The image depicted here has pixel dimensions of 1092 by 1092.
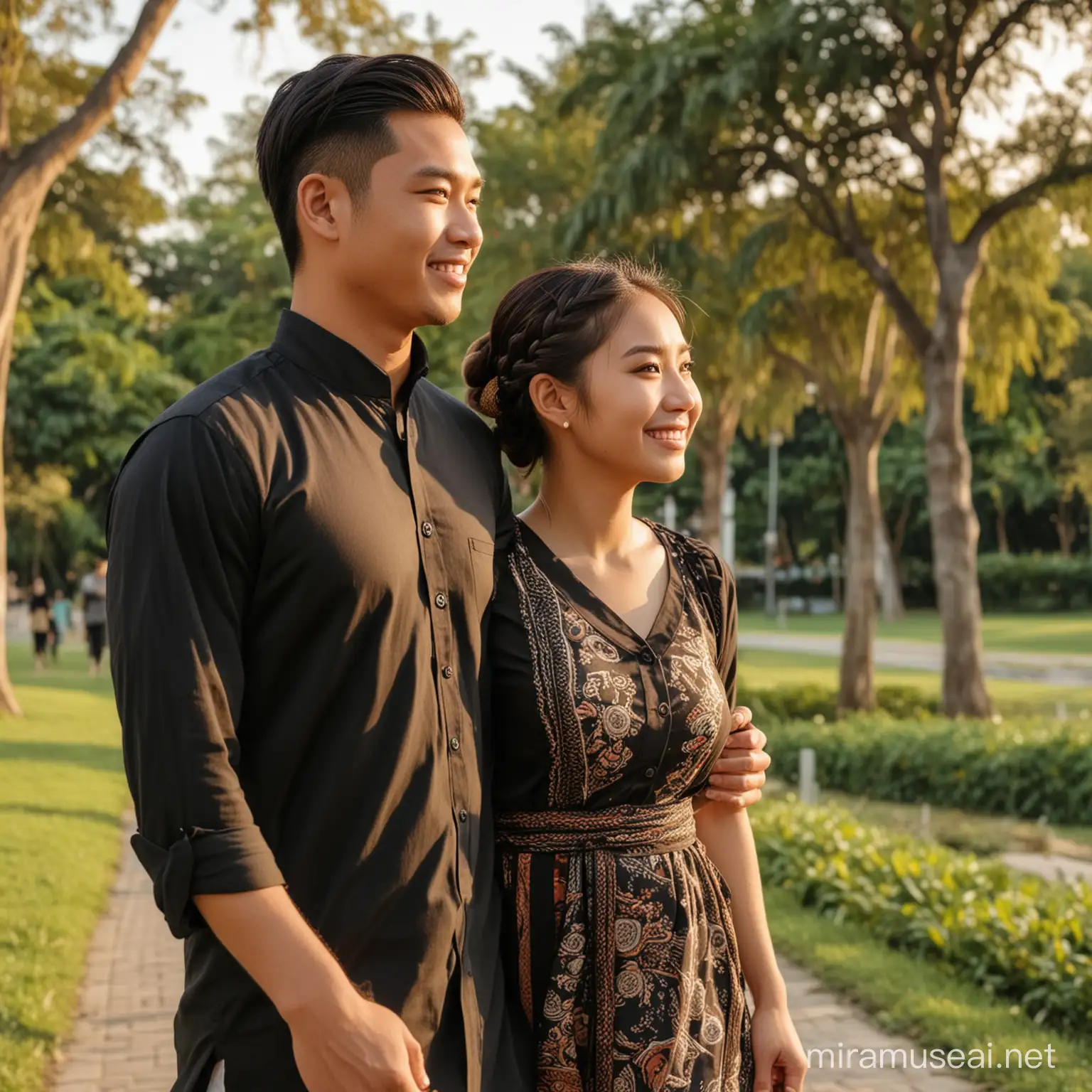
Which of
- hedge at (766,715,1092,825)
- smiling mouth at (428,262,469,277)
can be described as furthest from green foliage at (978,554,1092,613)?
smiling mouth at (428,262,469,277)

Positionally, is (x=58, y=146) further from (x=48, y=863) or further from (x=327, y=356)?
(x=327, y=356)

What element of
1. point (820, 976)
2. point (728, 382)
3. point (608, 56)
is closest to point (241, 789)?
point (820, 976)

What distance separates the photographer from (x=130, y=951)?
7.18 meters

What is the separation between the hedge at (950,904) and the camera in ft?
19.5

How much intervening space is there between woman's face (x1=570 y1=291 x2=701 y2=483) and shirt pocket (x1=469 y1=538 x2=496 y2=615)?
0.37 m

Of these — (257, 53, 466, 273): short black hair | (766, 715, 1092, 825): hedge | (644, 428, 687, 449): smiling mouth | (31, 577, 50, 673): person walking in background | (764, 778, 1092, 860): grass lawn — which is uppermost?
(257, 53, 466, 273): short black hair

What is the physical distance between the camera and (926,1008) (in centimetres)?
570

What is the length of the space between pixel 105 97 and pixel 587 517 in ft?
41.5

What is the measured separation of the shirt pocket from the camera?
225 cm

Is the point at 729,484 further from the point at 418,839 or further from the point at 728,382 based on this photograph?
the point at 418,839

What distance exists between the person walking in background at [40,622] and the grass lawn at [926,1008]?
66.8 ft

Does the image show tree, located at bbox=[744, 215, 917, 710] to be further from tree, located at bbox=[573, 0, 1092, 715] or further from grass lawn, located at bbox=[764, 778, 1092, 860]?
grass lawn, located at bbox=[764, 778, 1092, 860]

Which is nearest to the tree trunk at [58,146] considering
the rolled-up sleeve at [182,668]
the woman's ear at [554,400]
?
the woman's ear at [554,400]

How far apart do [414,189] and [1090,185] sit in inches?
610
